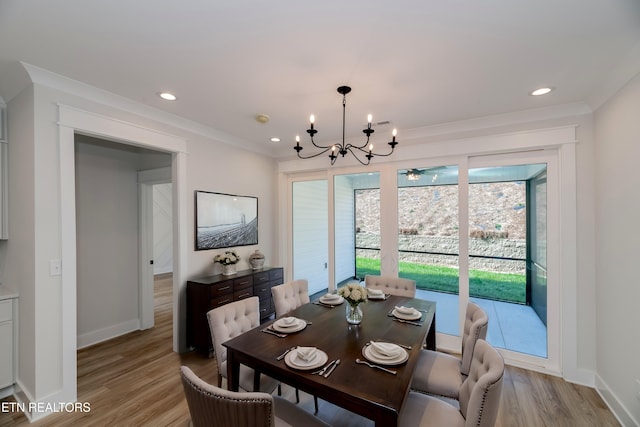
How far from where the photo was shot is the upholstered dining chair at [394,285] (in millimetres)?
3021

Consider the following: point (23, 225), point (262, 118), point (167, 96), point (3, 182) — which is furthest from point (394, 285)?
point (3, 182)

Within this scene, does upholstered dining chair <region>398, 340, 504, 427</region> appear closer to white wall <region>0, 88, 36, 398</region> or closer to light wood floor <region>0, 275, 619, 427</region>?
light wood floor <region>0, 275, 619, 427</region>

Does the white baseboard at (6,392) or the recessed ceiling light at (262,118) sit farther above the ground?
the recessed ceiling light at (262,118)

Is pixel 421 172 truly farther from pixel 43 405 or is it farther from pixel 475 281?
pixel 43 405

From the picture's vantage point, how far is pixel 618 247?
2.21 m

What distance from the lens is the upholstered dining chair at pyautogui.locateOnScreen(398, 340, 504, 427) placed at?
1.25 m

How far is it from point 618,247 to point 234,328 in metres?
3.17

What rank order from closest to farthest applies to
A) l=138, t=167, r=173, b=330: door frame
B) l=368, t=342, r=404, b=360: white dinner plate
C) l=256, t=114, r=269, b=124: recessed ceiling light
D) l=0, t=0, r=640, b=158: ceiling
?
1. l=0, t=0, r=640, b=158: ceiling
2. l=368, t=342, r=404, b=360: white dinner plate
3. l=256, t=114, r=269, b=124: recessed ceiling light
4. l=138, t=167, r=173, b=330: door frame

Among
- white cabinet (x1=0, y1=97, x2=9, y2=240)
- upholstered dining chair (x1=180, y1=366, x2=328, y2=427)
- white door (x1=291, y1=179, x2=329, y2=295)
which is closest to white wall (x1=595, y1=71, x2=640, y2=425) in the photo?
upholstered dining chair (x1=180, y1=366, x2=328, y2=427)

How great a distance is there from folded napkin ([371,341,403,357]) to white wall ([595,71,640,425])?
1824 millimetres

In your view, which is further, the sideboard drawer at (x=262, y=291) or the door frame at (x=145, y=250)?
the door frame at (x=145, y=250)

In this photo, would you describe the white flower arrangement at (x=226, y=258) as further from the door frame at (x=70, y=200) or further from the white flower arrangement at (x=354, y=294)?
the white flower arrangement at (x=354, y=294)

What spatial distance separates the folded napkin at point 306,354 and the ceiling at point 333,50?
6.27 feet

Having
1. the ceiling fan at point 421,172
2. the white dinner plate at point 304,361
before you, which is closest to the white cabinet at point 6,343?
the white dinner plate at point 304,361
